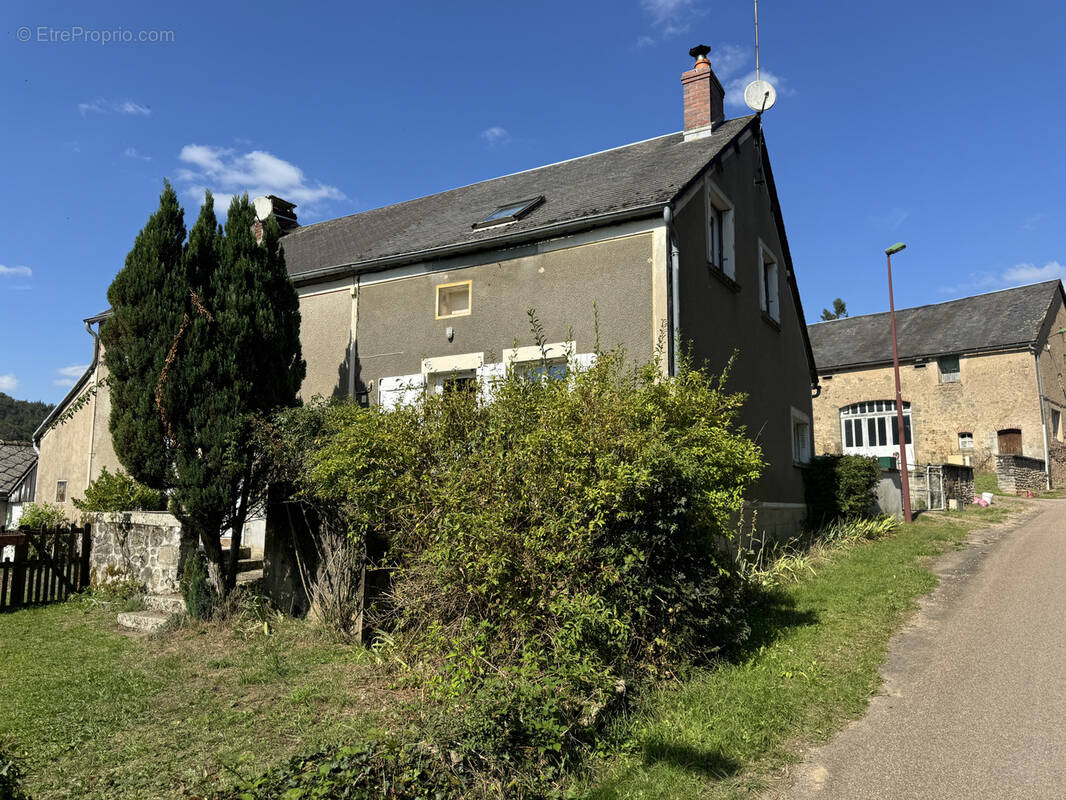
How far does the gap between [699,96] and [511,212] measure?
4.08 meters

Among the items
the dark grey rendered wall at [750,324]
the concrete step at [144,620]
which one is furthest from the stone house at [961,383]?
the concrete step at [144,620]

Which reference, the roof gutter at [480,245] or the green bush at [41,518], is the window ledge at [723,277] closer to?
the roof gutter at [480,245]

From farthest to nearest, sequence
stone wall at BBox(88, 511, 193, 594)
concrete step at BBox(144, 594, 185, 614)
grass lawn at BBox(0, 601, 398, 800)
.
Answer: stone wall at BBox(88, 511, 193, 594) → concrete step at BBox(144, 594, 185, 614) → grass lawn at BBox(0, 601, 398, 800)

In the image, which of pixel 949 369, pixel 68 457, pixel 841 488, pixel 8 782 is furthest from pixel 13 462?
pixel 949 369

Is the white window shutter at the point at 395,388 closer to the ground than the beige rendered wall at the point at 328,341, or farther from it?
closer to the ground

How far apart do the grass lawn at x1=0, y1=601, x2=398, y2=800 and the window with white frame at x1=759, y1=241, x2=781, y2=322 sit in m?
9.65

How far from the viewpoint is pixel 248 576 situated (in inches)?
341

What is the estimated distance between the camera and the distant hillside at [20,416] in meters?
44.5

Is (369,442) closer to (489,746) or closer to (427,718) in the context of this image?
(427,718)

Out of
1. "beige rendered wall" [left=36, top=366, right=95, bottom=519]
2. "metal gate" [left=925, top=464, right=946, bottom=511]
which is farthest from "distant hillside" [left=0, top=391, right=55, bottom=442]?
"metal gate" [left=925, top=464, right=946, bottom=511]

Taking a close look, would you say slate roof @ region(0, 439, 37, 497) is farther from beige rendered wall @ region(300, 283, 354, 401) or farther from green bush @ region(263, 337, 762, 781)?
green bush @ region(263, 337, 762, 781)

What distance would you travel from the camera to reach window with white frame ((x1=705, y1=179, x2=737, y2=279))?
10242mm

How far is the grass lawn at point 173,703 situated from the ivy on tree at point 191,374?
1.32 meters

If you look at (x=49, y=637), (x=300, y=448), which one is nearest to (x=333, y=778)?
(x=300, y=448)
